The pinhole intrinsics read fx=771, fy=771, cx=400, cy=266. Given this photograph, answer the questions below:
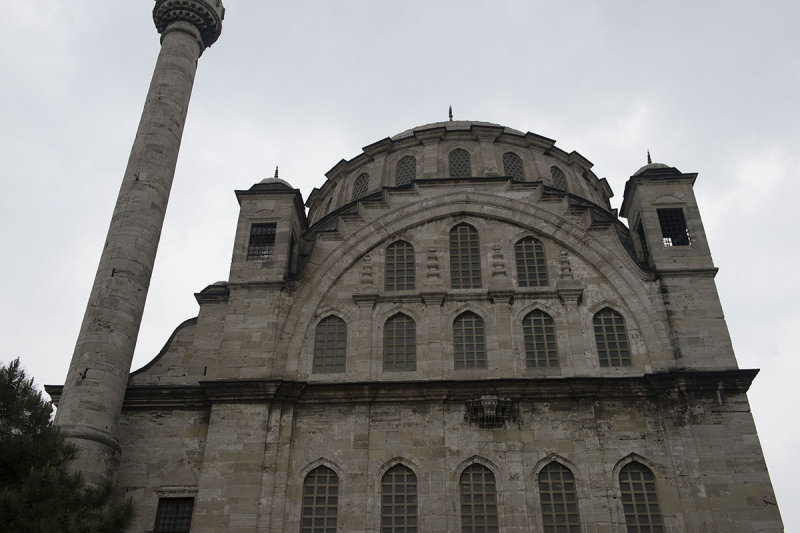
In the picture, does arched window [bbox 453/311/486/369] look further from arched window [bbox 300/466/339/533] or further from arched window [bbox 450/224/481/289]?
arched window [bbox 300/466/339/533]

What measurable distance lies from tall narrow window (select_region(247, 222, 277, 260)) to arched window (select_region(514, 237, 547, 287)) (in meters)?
6.32

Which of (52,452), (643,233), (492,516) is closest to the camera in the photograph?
(52,452)

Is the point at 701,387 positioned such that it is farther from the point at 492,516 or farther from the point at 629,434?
the point at 492,516

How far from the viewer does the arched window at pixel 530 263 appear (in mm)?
19234

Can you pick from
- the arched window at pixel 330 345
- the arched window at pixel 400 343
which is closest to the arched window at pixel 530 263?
the arched window at pixel 400 343

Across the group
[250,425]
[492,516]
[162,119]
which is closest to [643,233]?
[492,516]

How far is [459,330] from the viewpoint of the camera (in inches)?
727

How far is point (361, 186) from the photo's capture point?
84.3 feet

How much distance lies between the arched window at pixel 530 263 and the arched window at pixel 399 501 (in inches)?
224

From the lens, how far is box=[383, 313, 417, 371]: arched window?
59.1 feet

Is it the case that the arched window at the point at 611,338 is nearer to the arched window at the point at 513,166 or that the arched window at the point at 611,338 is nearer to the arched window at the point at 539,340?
the arched window at the point at 539,340

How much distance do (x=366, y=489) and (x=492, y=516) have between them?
2669mm

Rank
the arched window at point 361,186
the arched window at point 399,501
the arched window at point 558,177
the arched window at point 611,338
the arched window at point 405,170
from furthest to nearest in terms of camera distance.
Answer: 1. the arched window at point 361,186
2. the arched window at point 558,177
3. the arched window at point 405,170
4. the arched window at point 611,338
5. the arched window at point 399,501

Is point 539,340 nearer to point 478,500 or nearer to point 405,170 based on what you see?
point 478,500
